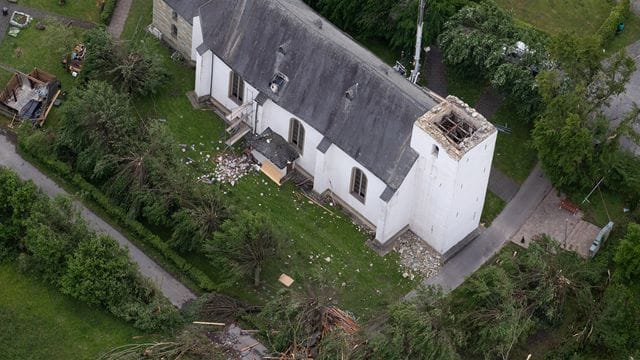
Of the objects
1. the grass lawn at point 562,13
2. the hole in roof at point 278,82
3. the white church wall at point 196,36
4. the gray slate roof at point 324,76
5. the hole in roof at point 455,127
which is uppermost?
the grass lawn at point 562,13

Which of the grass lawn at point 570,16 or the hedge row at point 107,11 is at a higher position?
the grass lawn at point 570,16

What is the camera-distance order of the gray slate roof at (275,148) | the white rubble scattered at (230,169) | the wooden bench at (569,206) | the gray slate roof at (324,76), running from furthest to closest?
the wooden bench at (569,206)
the white rubble scattered at (230,169)
the gray slate roof at (275,148)
the gray slate roof at (324,76)

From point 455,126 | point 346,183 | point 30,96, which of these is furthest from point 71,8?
point 455,126

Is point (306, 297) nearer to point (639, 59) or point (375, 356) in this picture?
point (375, 356)

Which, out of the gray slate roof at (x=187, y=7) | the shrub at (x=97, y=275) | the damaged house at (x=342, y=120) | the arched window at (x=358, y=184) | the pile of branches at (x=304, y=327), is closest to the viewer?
the pile of branches at (x=304, y=327)

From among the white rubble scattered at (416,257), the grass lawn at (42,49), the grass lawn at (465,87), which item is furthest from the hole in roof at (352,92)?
the grass lawn at (42,49)

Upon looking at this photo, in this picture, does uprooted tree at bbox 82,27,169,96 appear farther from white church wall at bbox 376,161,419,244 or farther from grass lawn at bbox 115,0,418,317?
white church wall at bbox 376,161,419,244

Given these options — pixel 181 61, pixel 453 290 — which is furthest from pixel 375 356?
pixel 181 61

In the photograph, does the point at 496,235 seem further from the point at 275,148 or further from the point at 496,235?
the point at 275,148

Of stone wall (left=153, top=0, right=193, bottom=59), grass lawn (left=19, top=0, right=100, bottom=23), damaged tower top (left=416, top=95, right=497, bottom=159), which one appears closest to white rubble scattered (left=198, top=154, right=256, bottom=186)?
stone wall (left=153, top=0, right=193, bottom=59)

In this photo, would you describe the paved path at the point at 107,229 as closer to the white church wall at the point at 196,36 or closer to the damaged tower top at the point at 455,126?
the white church wall at the point at 196,36
